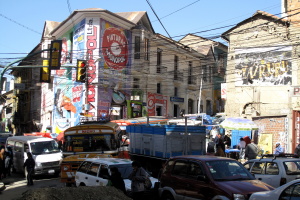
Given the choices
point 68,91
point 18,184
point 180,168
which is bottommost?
point 18,184

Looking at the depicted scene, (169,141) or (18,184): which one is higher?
(169,141)

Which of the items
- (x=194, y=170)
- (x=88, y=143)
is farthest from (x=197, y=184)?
(x=88, y=143)

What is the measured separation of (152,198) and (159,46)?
28.7m

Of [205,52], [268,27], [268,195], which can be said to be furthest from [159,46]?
[268,195]

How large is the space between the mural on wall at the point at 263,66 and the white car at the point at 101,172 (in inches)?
616

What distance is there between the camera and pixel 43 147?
1877 centimetres

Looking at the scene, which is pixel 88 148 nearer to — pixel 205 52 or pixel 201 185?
pixel 201 185

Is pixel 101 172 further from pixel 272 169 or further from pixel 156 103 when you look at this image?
pixel 156 103

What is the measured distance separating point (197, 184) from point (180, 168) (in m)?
0.91

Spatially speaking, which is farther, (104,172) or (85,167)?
(85,167)

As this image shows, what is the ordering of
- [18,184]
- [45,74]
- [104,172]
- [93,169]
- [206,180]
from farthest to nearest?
[45,74] → [18,184] → [93,169] → [104,172] → [206,180]

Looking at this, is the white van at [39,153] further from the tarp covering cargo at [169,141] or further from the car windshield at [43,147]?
the tarp covering cargo at [169,141]

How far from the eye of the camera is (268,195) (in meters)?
6.88

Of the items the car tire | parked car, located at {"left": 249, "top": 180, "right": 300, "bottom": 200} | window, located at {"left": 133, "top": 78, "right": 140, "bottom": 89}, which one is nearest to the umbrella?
the car tire
